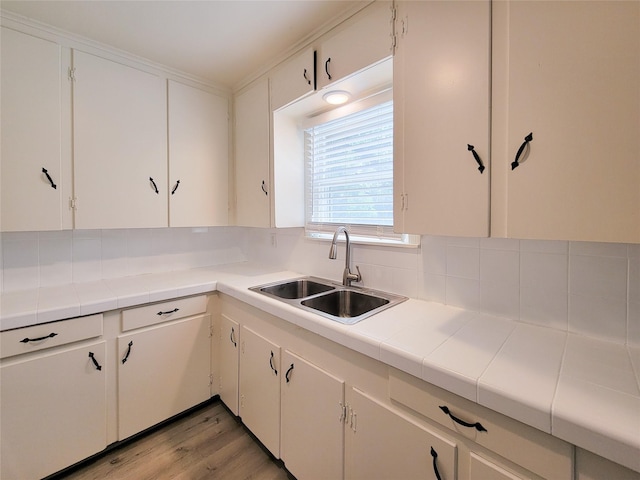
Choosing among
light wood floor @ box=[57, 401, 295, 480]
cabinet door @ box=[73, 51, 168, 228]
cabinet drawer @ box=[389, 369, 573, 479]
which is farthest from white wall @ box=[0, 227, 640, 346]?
light wood floor @ box=[57, 401, 295, 480]

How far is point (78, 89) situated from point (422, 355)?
2195mm

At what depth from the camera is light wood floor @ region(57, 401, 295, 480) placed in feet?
4.94

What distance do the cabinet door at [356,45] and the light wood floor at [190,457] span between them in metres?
2.09

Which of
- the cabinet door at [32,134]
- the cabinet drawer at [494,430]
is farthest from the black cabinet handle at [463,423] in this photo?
the cabinet door at [32,134]

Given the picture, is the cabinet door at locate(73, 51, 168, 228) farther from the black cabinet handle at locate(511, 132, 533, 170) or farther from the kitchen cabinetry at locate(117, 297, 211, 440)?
the black cabinet handle at locate(511, 132, 533, 170)

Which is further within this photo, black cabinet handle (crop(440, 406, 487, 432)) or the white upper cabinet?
the white upper cabinet

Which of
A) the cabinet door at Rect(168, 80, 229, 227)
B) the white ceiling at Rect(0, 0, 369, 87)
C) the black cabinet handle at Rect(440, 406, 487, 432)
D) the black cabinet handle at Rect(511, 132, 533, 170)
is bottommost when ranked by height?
the black cabinet handle at Rect(440, 406, 487, 432)

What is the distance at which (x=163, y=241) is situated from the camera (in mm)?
2271

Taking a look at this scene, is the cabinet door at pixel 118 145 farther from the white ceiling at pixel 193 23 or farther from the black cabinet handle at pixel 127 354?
the black cabinet handle at pixel 127 354

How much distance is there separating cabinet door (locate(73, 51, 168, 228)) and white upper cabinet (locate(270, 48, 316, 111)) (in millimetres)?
776

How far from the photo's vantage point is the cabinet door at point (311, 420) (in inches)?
45.9

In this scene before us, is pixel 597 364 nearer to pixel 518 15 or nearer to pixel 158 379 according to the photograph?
pixel 518 15

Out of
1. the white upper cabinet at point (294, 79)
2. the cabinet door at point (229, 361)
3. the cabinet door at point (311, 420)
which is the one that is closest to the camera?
the cabinet door at point (311, 420)

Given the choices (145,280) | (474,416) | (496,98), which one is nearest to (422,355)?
(474,416)
